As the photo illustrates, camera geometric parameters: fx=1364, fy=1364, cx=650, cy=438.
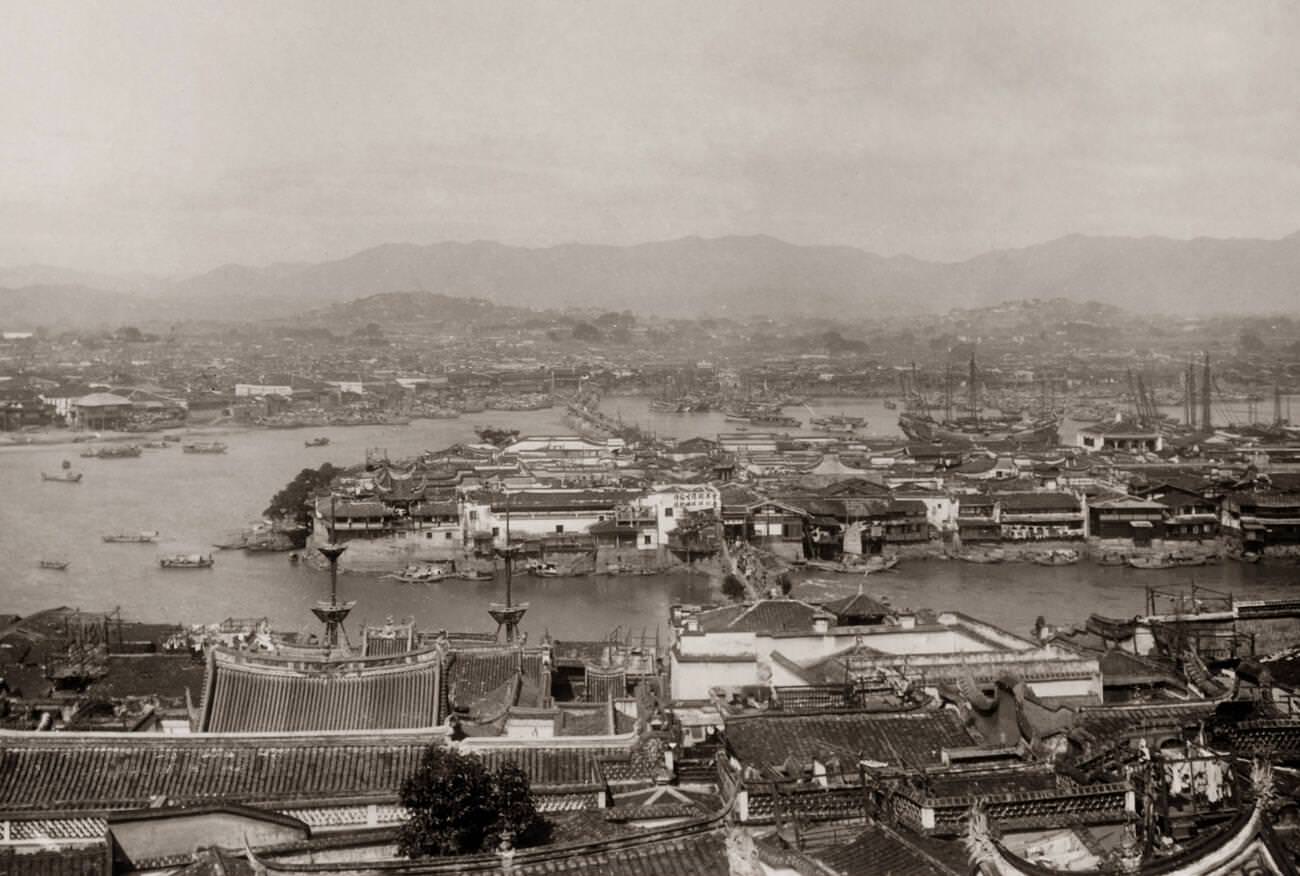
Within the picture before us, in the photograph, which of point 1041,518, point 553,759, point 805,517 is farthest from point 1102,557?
point 553,759

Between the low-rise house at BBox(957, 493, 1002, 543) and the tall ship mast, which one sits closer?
the low-rise house at BBox(957, 493, 1002, 543)

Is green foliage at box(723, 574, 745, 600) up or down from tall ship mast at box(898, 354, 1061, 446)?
down

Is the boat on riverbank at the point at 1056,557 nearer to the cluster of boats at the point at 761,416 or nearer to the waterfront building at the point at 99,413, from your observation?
the cluster of boats at the point at 761,416

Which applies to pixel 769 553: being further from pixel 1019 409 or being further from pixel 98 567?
pixel 1019 409

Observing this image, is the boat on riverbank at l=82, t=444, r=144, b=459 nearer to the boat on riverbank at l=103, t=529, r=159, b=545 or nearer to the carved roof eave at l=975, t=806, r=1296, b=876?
the boat on riverbank at l=103, t=529, r=159, b=545

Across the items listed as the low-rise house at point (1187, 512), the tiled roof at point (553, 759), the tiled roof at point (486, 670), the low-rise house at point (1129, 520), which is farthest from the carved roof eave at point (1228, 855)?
the low-rise house at point (1187, 512)

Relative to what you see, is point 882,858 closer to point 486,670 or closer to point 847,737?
point 847,737

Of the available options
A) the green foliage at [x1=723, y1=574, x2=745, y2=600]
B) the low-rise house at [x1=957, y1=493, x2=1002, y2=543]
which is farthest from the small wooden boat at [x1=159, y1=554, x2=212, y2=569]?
the low-rise house at [x1=957, y1=493, x2=1002, y2=543]
